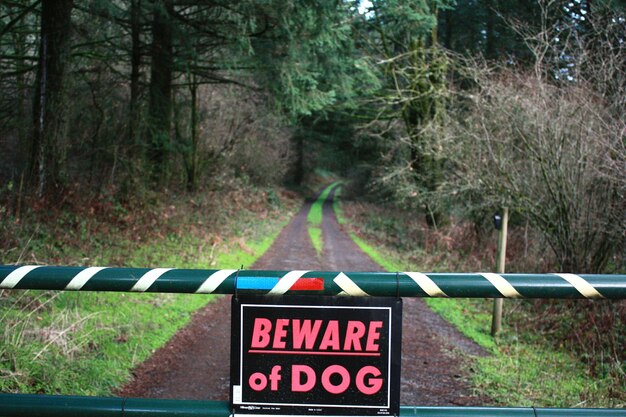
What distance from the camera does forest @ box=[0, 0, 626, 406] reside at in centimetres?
885

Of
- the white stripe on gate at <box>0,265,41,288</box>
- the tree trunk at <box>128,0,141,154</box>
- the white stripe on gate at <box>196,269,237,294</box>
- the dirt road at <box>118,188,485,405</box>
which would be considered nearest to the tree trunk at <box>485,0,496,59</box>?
the tree trunk at <box>128,0,141,154</box>

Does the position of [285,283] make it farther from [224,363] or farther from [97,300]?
[97,300]

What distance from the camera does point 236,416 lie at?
2137 millimetres

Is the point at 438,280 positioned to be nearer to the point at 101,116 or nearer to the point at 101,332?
the point at 101,332

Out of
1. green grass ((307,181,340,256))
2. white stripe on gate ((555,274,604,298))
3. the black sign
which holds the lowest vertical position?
green grass ((307,181,340,256))

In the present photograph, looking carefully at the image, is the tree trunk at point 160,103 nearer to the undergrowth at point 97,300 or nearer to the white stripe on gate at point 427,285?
the undergrowth at point 97,300

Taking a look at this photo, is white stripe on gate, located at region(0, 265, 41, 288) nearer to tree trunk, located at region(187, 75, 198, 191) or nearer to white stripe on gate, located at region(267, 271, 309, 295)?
white stripe on gate, located at region(267, 271, 309, 295)

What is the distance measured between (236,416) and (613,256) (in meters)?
9.56

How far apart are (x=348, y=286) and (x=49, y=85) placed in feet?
33.3

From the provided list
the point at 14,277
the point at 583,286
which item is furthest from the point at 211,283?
the point at 583,286

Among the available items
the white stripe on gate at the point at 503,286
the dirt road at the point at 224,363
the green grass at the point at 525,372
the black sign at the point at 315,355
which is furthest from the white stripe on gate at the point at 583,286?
the green grass at the point at 525,372

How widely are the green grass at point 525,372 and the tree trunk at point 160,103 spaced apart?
1036 cm

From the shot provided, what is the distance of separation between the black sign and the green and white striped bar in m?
0.07

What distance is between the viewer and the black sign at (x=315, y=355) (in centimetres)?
213
